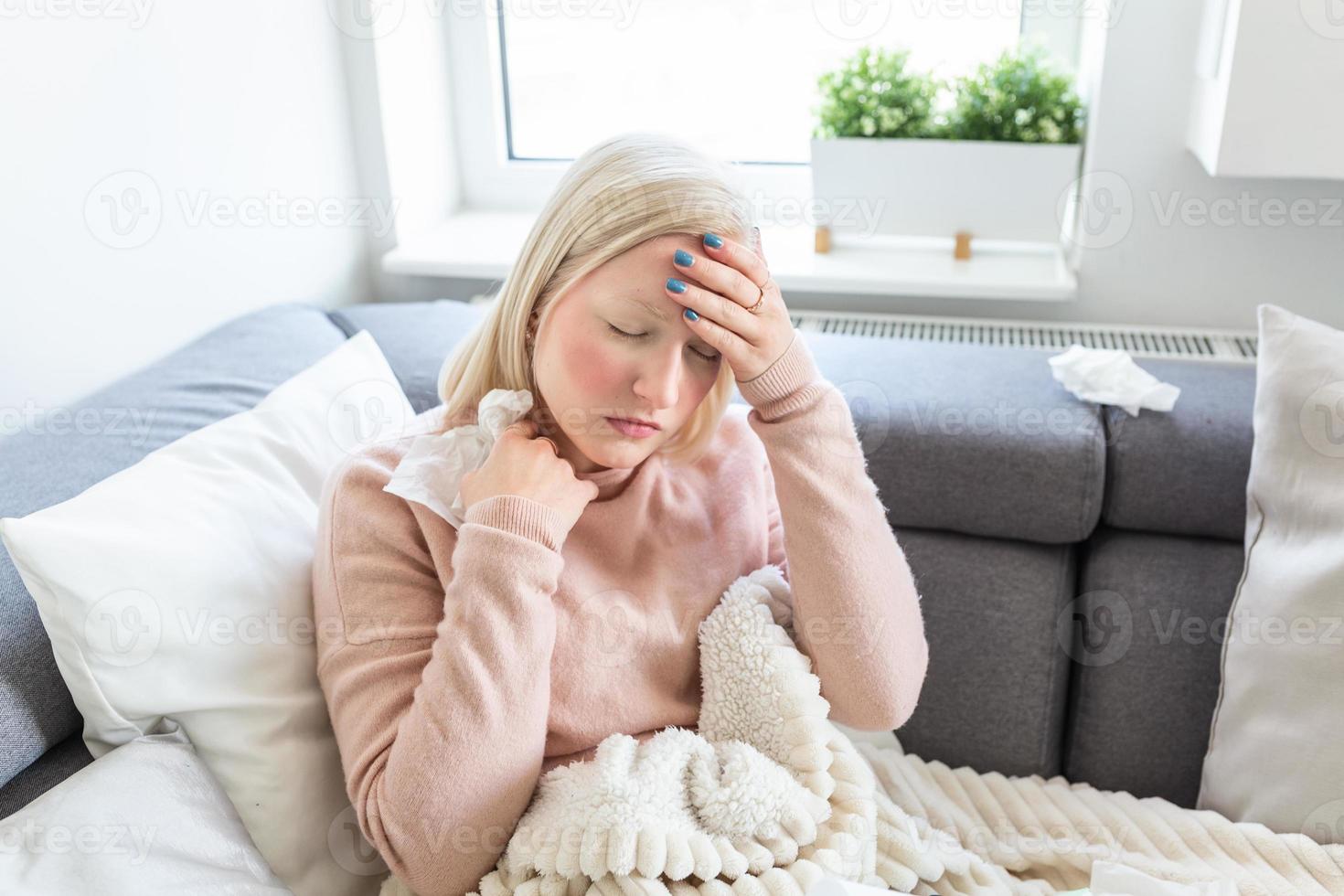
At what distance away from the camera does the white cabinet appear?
1.48 m

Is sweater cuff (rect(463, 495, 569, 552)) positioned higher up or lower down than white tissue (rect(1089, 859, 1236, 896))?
higher up

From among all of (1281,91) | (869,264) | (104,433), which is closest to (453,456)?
(104,433)

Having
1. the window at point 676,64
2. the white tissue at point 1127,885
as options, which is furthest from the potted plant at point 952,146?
the white tissue at point 1127,885

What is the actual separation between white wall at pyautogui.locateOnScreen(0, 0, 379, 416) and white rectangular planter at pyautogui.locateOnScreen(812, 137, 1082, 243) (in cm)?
89

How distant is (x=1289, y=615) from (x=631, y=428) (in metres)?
0.79

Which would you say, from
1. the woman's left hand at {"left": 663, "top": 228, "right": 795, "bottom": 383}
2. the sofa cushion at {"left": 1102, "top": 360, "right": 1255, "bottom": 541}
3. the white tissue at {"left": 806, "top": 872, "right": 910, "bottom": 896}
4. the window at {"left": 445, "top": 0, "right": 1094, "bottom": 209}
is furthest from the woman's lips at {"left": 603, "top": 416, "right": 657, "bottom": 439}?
the window at {"left": 445, "top": 0, "right": 1094, "bottom": 209}

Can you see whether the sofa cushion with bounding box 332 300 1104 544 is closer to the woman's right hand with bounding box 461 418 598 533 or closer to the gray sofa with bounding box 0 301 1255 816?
the gray sofa with bounding box 0 301 1255 816

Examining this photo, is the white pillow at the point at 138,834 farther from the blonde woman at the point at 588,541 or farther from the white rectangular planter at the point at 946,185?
the white rectangular planter at the point at 946,185

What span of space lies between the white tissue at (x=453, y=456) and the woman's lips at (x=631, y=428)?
0.11m

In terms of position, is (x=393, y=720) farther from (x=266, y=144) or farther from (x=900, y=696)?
(x=266, y=144)

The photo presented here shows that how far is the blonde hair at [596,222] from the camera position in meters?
1.06

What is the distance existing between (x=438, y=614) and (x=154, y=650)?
254 millimetres

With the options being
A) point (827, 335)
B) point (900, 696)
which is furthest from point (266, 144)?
point (900, 696)

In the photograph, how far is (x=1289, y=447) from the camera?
51.5 inches
